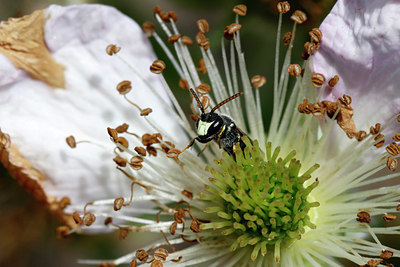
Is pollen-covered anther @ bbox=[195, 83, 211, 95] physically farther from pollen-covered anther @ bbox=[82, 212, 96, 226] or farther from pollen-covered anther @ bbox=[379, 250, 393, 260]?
pollen-covered anther @ bbox=[379, 250, 393, 260]

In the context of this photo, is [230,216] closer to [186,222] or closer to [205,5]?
[186,222]

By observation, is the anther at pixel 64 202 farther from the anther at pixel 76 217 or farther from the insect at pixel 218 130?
the insect at pixel 218 130

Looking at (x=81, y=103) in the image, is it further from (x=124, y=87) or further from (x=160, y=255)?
(x=160, y=255)

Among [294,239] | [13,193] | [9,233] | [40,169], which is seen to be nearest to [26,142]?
[40,169]

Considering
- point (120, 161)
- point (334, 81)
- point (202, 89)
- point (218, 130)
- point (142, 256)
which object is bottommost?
point (142, 256)

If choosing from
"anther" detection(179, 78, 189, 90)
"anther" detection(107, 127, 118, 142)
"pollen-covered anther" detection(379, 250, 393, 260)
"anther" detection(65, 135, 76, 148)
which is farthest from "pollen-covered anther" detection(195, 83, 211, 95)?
"pollen-covered anther" detection(379, 250, 393, 260)

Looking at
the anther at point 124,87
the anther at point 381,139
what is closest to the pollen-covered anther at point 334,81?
the anther at point 381,139

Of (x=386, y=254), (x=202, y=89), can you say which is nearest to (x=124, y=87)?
(x=202, y=89)
